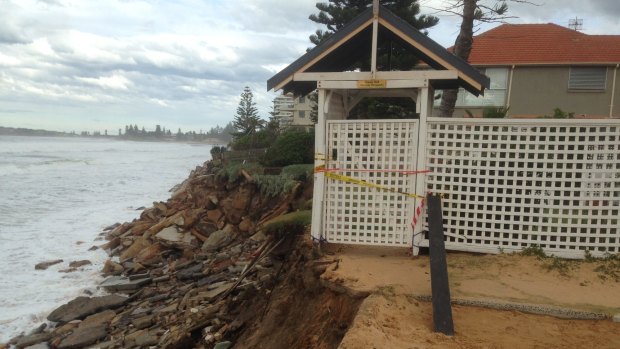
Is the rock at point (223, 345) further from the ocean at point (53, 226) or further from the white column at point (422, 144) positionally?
the ocean at point (53, 226)

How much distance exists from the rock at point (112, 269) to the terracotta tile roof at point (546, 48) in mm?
15778

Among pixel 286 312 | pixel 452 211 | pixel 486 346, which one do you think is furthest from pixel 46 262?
pixel 486 346

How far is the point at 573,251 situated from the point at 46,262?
42.0 feet

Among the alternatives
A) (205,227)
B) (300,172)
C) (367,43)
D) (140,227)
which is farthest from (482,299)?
(140,227)

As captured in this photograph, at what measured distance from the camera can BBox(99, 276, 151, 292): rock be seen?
10.6 metres

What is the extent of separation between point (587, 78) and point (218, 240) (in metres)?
16.3

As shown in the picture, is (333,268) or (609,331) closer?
(609,331)

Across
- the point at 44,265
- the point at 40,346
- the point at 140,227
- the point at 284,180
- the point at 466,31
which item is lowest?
the point at 40,346

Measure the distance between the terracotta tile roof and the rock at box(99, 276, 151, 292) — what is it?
51.5 ft

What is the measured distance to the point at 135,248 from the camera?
43.5ft

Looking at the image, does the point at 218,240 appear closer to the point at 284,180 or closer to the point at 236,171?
the point at 284,180

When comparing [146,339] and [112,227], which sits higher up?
[146,339]

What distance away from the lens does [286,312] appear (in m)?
5.99

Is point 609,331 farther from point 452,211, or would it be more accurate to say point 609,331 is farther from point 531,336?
point 452,211
